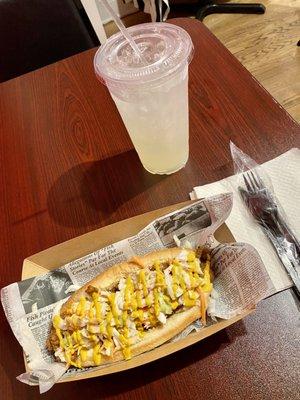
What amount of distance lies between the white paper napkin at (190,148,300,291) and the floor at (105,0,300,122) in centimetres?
107

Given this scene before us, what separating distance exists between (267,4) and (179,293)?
7.88ft

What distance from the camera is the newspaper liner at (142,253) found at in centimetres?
57

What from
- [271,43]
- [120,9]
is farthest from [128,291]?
[120,9]

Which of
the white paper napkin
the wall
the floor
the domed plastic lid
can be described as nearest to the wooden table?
the white paper napkin

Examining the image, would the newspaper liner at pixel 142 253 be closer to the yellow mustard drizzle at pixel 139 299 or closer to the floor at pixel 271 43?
the yellow mustard drizzle at pixel 139 299

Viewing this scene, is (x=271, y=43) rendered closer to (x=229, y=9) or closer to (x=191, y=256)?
(x=229, y=9)

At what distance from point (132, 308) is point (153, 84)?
A: 37cm

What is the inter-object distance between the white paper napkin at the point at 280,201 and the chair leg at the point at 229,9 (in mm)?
1951

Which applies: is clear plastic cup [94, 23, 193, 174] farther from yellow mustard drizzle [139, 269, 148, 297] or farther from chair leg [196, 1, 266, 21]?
chair leg [196, 1, 266, 21]

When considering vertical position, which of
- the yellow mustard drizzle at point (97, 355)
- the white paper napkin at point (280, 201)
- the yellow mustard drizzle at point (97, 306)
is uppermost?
the yellow mustard drizzle at point (97, 306)

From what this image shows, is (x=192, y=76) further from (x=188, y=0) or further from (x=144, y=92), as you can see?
(x=188, y=0)

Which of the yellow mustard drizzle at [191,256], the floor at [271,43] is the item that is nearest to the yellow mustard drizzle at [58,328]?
the yellow mustard drizzle at [191,256]

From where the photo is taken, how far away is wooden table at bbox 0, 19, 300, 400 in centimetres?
56

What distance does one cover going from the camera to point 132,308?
0.62 metres
